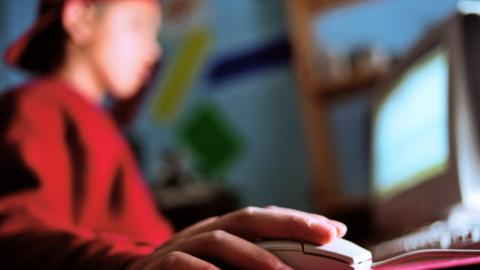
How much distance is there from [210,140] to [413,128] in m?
1.34

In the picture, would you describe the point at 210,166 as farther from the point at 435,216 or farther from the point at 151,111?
the point at 435,216

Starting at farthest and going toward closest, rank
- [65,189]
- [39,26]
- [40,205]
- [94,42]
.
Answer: [94,42]
[39,26]
[65,189]
[40,205]

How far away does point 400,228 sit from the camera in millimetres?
1096

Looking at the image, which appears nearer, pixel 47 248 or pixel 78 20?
pixel 47 248

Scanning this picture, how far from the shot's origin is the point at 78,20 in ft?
3.61

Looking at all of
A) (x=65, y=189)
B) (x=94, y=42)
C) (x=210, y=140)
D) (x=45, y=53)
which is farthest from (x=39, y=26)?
(x=210, y=140)

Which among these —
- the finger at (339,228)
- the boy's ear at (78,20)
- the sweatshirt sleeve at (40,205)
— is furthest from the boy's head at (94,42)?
the finger at (339,228)

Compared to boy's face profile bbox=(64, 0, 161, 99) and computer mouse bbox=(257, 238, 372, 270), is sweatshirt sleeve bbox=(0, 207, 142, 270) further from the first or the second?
boy's face profile bbox=(64, 0, 161, 99)

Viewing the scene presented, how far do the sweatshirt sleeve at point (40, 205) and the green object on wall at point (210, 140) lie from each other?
1.33 m

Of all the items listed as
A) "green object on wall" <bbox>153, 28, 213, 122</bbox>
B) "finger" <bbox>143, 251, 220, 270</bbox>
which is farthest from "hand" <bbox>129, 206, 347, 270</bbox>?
"green object on wall" <bbox>153, 28, 213, 122</bbox>

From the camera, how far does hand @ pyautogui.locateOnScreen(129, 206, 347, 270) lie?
1.50ft

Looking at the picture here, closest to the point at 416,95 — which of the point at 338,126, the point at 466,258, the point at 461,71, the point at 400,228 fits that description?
the point at 461,71

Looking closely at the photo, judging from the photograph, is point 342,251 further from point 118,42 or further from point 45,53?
point 118,42

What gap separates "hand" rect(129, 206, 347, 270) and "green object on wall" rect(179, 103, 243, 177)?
172 cm
